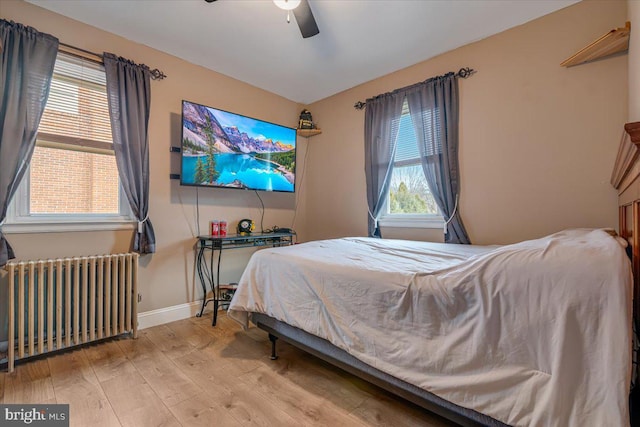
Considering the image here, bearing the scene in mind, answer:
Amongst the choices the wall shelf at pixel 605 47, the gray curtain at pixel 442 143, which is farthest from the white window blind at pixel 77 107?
the wall shelf at pixel 605 47

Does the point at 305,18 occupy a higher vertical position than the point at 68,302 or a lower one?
higher

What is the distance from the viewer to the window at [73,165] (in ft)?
6.91

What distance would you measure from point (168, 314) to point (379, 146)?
2.85 metres

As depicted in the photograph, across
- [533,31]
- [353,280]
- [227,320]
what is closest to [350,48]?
[533,31]

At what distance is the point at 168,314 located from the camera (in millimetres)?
2723

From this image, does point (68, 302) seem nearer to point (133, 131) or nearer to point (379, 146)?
point (133, 131)

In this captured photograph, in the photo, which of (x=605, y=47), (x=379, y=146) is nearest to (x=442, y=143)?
(x=379, y=146)

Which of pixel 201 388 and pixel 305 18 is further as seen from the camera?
pixel 305 18

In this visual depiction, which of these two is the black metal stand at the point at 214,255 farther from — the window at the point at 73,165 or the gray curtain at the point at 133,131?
the window at the point at 73,165

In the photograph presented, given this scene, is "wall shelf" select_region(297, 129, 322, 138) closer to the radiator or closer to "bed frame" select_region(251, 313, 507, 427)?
the radiator

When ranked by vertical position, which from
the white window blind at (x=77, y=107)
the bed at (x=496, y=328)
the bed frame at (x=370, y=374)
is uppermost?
the white window blind at (x=77, y=107)

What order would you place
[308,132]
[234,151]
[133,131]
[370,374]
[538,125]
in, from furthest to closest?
1. [308,132]
2. [234,151]
3. [133,131]
4. [538,125]
5. [370,374]

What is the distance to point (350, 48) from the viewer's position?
270 cm

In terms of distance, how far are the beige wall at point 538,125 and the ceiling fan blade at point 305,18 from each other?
1.45 meters
